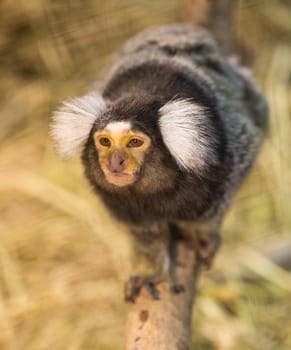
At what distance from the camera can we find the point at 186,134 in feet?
5.43

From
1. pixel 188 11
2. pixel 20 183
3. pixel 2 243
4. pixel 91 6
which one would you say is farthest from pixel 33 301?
pixel 91 6

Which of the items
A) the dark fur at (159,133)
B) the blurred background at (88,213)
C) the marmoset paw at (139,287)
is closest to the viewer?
the dark fur at (159,133)

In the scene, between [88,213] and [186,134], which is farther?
[88,213]

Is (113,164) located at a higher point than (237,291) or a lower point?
higher

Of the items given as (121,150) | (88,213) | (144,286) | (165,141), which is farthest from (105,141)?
(88,213)

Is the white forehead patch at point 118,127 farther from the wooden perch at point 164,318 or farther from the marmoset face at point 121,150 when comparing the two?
the wooden perch at point 164,318

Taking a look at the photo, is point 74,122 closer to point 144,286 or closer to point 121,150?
point 121,150

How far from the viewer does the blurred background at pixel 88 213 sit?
2555 millimetres

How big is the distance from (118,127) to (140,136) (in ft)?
A: 0.23

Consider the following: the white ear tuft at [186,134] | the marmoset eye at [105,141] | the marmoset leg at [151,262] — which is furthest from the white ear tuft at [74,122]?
the marmoset leg at [151,262]

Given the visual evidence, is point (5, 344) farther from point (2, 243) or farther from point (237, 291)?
point (237, 291)

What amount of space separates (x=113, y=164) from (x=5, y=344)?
1.27m

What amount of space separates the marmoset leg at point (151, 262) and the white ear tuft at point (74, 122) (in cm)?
39

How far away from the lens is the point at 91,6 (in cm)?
399
